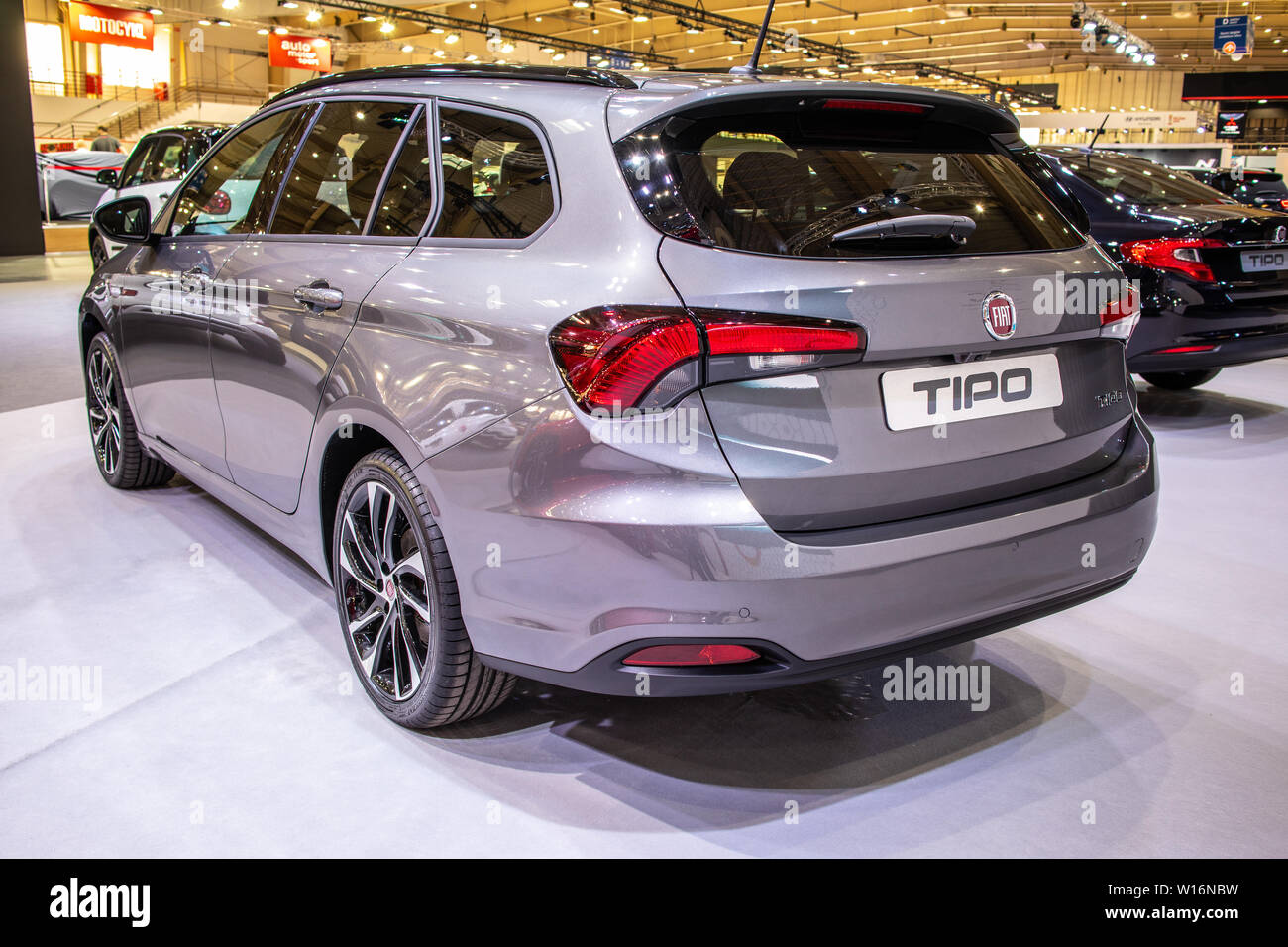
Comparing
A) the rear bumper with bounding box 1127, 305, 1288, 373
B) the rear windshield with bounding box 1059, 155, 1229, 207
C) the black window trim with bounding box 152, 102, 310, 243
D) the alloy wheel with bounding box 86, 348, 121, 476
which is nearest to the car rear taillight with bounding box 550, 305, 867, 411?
the black window trim with bounding box 152, 102, 310, 243

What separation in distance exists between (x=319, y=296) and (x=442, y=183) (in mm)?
400

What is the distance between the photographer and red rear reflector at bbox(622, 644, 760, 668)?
1730 millimetres

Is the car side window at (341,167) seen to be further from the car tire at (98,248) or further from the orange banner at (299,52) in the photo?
the orange banner at (299,52)

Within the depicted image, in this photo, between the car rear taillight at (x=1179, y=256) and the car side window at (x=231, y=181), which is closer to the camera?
the car side window at (x=231, y=181)

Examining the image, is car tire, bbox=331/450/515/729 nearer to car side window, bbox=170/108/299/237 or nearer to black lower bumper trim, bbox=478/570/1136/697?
black lower bumper trim, bbox=478/570/1136/697

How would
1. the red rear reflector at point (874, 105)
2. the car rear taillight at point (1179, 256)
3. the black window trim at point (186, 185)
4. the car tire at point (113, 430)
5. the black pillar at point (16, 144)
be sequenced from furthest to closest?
1. the black pillar at point (16, 144)
2. the car rear taillight at point (1179, 256)
3. the car tire at point (113, 430)
4. the black window trim at point (186, 185)
5. the red rear reflector at point (874, 105)

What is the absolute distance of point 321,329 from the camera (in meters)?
2.39

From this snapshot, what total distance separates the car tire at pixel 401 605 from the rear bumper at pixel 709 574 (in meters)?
0.10

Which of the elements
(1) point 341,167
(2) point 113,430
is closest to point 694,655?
(1) point 341,167

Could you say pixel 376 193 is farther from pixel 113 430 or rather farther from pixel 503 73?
pixel 113 430

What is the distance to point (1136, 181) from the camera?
577 centimetres

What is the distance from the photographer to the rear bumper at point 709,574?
168cm

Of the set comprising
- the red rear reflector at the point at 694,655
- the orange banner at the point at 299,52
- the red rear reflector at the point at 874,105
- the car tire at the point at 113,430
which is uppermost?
the orange banner at the point at 299,52

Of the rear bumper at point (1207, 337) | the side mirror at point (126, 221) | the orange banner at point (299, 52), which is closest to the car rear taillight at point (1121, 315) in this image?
the side mirror at point (126, 221)
